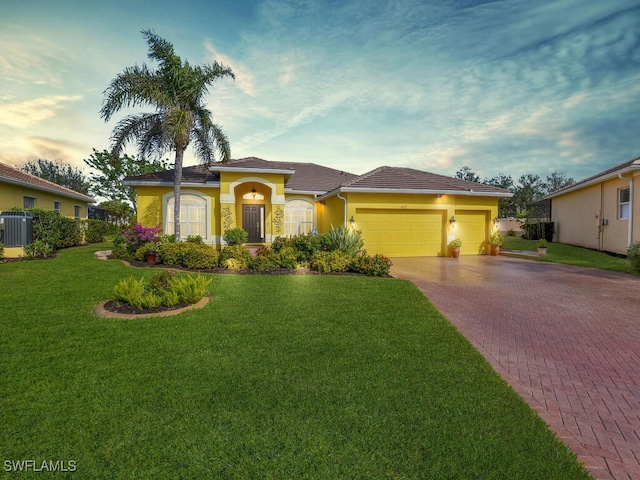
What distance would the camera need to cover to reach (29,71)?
10.9 metres

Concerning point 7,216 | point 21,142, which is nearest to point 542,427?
point 7,216

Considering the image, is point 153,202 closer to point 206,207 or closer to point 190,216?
point 190,216

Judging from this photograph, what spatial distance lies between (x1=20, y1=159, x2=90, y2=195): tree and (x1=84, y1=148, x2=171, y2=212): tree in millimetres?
17840

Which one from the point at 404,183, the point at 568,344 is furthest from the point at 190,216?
the point at 568,344

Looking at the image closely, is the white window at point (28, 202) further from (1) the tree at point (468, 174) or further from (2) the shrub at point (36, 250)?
(1) the tree at point (468, 174)

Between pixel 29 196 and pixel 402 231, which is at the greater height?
pixel 29 196

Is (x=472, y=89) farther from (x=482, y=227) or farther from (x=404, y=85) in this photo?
(x=482, y=227)

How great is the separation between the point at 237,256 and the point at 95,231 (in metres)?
17.4

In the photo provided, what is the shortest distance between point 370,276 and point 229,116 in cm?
1187

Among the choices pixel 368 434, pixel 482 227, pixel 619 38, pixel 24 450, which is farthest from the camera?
pixel 482 227

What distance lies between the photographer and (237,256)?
36.4ft

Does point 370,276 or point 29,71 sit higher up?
point 29,71

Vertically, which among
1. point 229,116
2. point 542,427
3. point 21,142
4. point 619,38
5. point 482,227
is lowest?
point 542,427

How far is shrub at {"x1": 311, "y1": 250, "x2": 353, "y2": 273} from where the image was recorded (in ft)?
34.4
